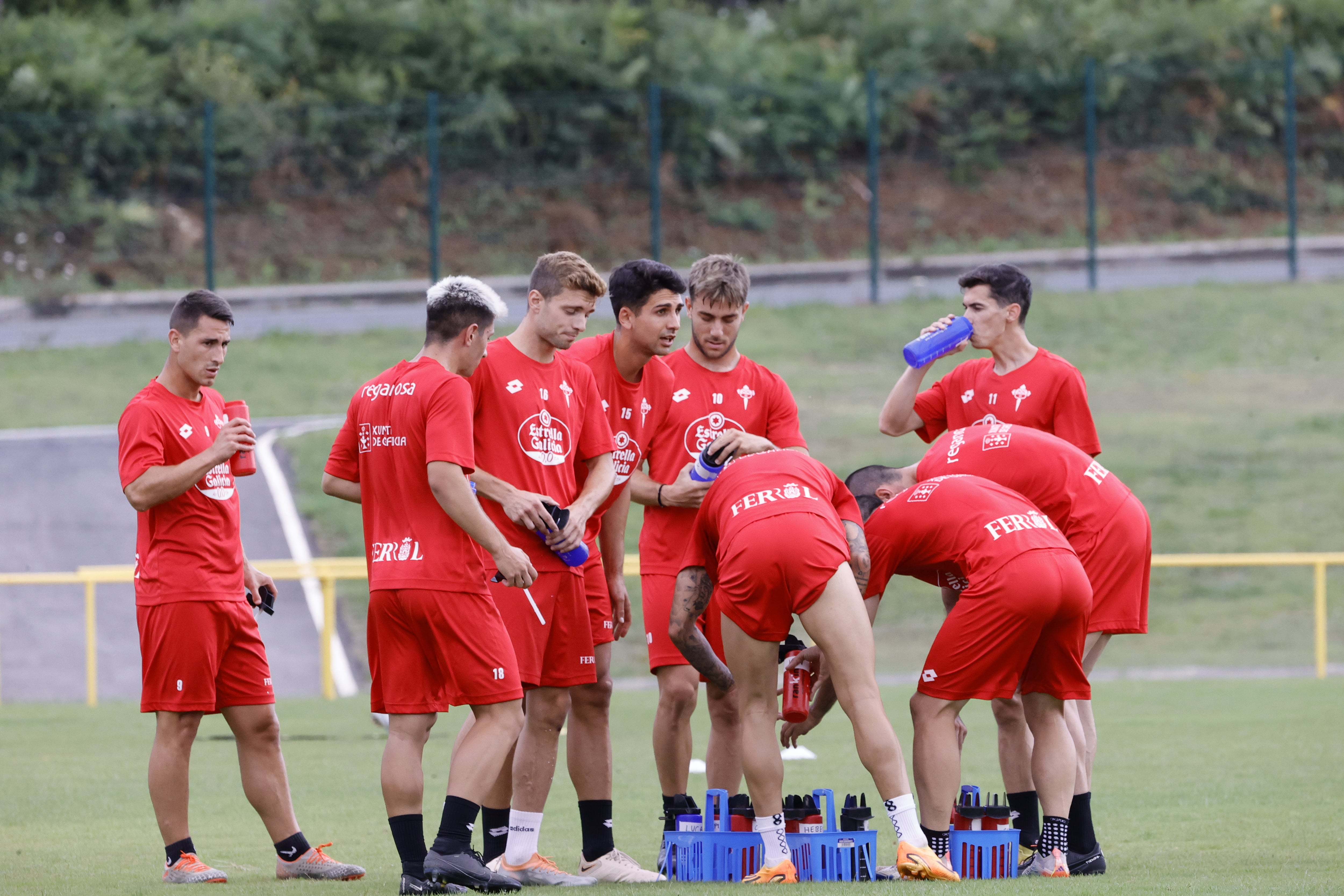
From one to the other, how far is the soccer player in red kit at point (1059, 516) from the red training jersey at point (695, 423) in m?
0.63

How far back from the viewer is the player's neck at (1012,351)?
7.30m

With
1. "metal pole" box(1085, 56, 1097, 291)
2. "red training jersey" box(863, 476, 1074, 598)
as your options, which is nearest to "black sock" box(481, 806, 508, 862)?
"red training jersey" box(863, 476, 1074, 598)

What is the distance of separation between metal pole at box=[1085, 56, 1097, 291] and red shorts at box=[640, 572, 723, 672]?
69.0 feet

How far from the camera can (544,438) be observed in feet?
20.6

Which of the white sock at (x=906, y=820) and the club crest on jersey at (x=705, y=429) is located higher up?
the club crest on jersey at (x=705, y=429)

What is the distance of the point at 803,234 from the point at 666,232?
2.83m

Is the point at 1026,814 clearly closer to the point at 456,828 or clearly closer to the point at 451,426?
the point at 456,828

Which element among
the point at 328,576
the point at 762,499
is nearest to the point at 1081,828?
the point at 762,499

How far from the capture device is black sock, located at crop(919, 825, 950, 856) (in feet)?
19.5

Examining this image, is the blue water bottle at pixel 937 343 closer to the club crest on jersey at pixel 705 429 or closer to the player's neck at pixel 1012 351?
the player's neck at pixel 1012 351

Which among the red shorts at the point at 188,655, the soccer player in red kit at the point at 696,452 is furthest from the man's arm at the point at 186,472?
the soccer player in red kit at the point at 696,452

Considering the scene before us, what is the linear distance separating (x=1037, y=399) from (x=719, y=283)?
1585mm

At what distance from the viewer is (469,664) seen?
5.70 meters

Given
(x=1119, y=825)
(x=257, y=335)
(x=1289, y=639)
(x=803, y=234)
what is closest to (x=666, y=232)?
(x=803, y=234)
